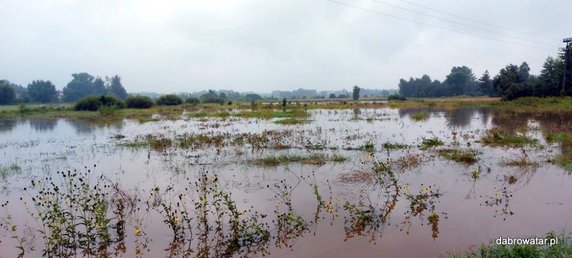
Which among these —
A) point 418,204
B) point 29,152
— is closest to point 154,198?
point 418,204

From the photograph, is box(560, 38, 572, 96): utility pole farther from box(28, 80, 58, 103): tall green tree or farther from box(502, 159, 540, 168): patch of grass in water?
box(28, 80, 58, 103): tall green tree

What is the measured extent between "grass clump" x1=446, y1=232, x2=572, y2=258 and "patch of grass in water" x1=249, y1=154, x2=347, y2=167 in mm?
7101

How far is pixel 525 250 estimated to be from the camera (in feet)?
16.7

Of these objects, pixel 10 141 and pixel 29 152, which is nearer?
pixel 29 152

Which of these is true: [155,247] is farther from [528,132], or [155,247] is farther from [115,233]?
[528,132]

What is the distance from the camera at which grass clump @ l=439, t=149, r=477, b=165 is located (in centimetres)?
1222

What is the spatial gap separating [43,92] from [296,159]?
95913 millimetres

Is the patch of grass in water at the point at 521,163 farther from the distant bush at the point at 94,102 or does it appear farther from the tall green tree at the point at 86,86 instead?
the tall green tree at the point at 86,86

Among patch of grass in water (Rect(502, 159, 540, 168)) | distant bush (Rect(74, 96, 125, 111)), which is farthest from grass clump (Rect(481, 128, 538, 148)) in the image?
distant bush (Rect(74, 96, 125, 111))

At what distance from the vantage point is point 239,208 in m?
8.28

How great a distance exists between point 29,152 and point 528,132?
2276cm

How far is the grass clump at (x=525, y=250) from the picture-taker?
496 cm

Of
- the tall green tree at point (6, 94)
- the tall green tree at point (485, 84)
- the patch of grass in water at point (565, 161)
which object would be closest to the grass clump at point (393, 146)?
the patch of grass in water at point (565, 161)

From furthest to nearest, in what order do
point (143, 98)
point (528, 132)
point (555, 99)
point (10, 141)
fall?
point (143, 98) → point (555, 99) → point (10, 141) → point (528, 132)
